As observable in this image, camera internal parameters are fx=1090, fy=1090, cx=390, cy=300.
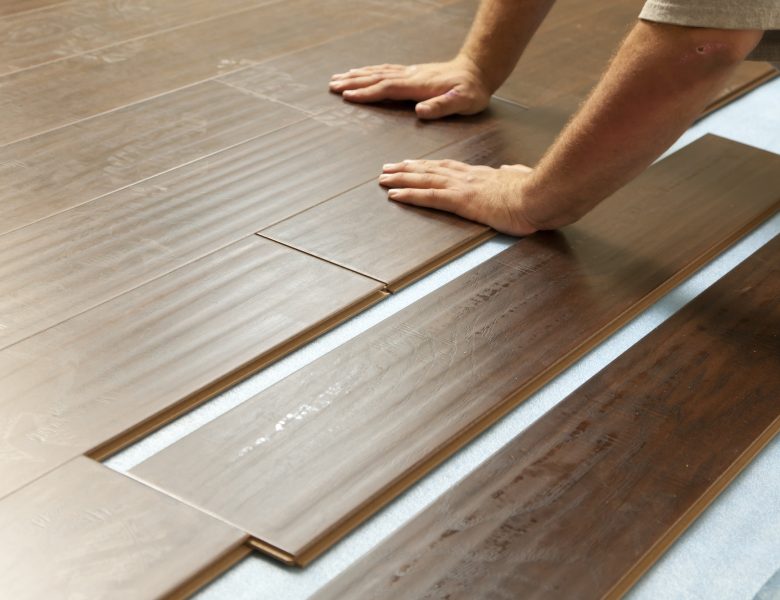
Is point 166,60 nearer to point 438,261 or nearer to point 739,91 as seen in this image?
point 438,261

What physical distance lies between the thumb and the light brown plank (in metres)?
0.23

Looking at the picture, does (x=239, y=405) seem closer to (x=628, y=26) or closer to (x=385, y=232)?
(x=385, y=232)

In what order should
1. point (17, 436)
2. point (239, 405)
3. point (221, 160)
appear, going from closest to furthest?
point (17, 436) < point (239, 405) < point (221, 160)

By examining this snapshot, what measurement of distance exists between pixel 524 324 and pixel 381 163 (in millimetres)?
691

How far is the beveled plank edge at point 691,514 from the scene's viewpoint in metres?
1.41

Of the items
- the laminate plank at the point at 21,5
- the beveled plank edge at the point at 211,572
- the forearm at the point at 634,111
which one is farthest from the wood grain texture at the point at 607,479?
the laminate plank at the point at 21,5

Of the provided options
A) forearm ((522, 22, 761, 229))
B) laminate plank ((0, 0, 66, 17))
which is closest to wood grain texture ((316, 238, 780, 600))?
forearm ((522, 22, 761, 229))

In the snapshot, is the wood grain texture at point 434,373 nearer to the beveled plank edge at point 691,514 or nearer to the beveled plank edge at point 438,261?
the beveled plank edge at point 438,261

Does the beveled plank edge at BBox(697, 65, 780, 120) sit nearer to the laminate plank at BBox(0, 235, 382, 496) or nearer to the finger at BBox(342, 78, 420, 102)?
the finger at BBox(342, 78, 420, 102)

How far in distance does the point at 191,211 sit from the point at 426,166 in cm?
51

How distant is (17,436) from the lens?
61.3 inches

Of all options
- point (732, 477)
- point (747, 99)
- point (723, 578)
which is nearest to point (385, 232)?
point (732, 477)

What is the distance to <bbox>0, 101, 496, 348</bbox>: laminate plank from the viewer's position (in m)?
1.92

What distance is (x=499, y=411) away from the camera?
170 cm
